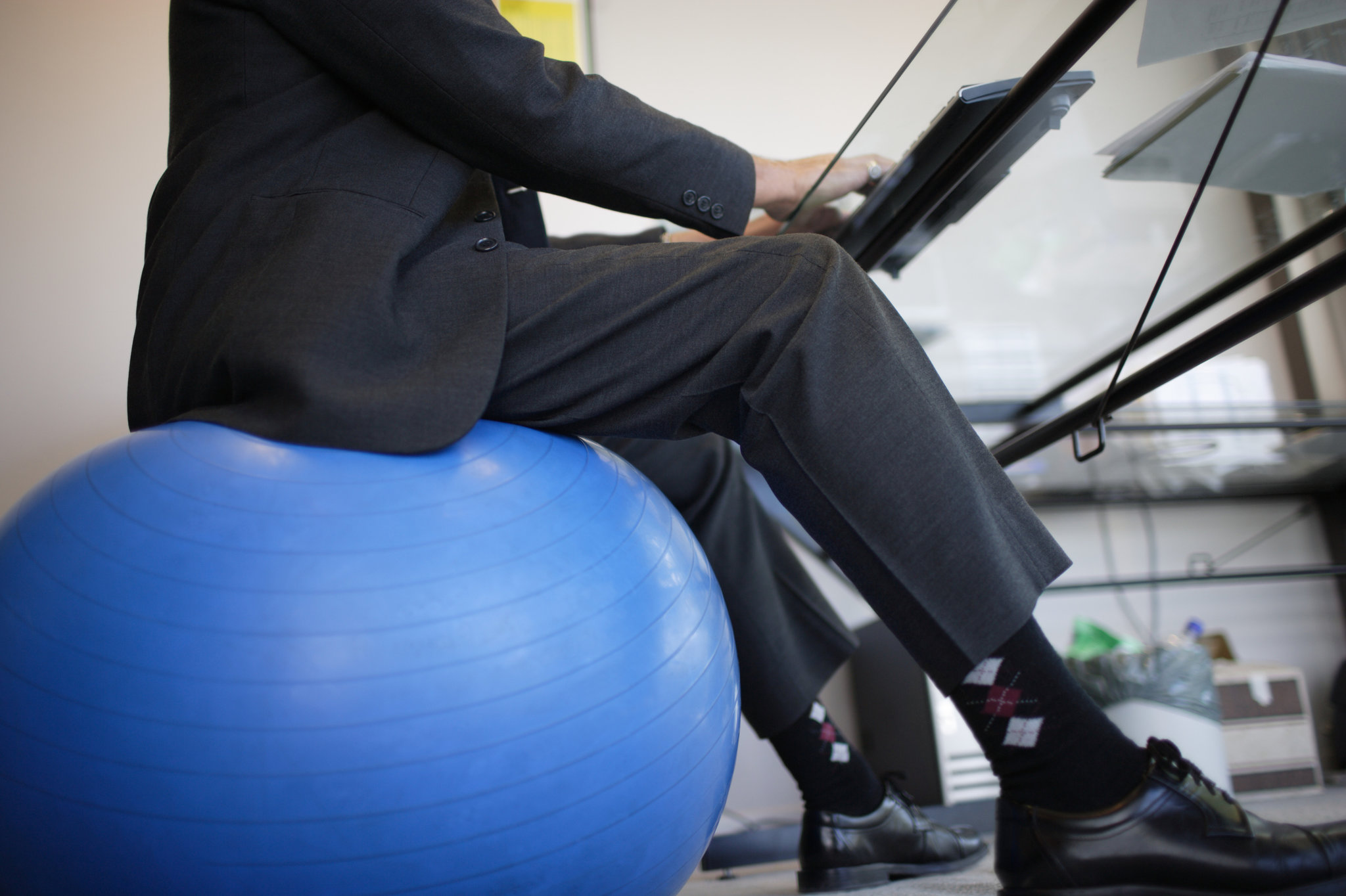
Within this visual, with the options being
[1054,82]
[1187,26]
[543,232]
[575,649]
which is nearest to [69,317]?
[543,232]

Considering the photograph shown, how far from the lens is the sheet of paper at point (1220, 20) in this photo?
2.32 ft

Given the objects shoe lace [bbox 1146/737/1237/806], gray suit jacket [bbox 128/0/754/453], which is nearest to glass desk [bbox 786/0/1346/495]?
gray suit jacket [bbox 128/0/754/453]

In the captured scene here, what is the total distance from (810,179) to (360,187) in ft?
1.73

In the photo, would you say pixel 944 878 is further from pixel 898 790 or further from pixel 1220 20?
pixel 1220 20

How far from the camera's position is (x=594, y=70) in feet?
6.61

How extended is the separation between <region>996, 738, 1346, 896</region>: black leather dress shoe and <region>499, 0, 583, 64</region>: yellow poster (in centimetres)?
191

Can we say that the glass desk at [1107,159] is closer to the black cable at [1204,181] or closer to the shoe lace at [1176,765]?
the black cable at [1204,181]

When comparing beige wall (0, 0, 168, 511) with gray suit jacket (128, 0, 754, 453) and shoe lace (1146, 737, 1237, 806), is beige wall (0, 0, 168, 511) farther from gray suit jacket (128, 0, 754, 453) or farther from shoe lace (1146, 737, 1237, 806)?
→ shoe lace (1146, 737, 1237, 806)

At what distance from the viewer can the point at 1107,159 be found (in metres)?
0.98

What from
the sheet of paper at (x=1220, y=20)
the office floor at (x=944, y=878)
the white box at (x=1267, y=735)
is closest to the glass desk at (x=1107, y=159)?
the sheet of paper at (x=1220, y=20)

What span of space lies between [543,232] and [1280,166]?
0.82 meters

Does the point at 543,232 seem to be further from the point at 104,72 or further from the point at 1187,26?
the point at 104,72

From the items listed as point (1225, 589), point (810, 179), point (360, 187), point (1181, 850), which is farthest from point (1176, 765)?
point (1225, 589)

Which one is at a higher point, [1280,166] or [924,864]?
[1280,166]
